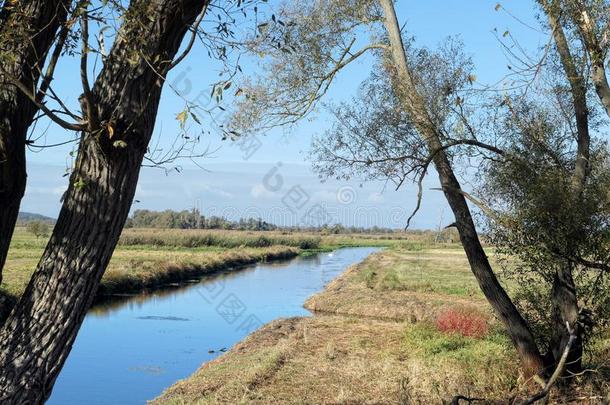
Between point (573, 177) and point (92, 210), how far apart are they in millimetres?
6516

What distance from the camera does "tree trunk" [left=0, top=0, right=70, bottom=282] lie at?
3445 mm

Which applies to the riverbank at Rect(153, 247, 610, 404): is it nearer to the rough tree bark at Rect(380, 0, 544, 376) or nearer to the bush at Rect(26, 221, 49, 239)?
the rough tree bark at Rect(380, 0, 544, 376)

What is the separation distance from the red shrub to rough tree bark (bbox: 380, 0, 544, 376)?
535 centimetres

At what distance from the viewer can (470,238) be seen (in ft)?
29.0

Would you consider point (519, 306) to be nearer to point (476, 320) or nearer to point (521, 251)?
point (521, 251)

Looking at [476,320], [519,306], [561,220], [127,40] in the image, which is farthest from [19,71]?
[476,320]

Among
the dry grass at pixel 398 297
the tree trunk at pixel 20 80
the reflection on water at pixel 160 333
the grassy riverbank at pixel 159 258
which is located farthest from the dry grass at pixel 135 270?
the tree trunk at pixel 20 80

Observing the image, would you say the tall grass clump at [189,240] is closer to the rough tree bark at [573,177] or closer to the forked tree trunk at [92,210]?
the rough tree bark at [573,177]

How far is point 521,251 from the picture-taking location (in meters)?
8.15

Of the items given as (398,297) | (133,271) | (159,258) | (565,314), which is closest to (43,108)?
(565,314)

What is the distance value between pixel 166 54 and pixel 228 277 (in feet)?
110

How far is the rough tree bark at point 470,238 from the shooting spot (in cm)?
861

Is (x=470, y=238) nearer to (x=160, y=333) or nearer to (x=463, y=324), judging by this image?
(x=463, y=324)

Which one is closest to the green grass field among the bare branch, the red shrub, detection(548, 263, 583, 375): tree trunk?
the red shrub
